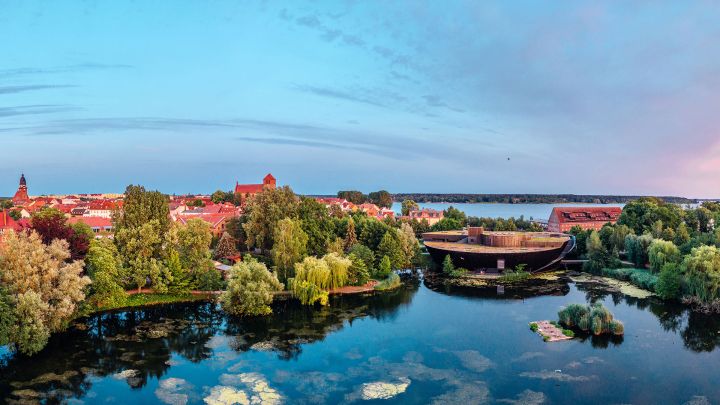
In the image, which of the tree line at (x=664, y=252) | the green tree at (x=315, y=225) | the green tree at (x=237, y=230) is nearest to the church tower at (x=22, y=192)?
the green tree at (x=237, y=230)

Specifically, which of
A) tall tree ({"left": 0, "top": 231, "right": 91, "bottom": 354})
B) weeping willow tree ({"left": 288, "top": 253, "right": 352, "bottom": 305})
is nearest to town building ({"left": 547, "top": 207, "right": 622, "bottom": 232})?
weeping willow tree ({"left": 288, "top": 253, "right": 352, "bottom": 305})

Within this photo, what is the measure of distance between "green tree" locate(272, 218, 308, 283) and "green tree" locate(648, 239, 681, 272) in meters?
25.5

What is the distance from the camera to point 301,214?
41719mm

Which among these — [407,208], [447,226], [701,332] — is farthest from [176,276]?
[407,208]

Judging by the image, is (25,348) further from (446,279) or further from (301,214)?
(446,279)

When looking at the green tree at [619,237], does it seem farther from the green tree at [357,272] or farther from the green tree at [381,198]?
the green tree at [381,198]

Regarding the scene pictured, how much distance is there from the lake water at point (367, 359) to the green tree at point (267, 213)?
12813 mm

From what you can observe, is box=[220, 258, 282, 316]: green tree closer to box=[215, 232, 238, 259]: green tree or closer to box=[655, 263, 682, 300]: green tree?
box=[215, 232, 238, 259]: green tree

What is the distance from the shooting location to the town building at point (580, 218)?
65875 mm

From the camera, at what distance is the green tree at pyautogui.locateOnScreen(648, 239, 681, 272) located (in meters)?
34.3

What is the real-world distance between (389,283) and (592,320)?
15.0 meters

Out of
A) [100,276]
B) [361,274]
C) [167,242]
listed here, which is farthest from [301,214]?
[100,276]

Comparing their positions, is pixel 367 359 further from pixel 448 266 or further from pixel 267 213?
pixel 267 213

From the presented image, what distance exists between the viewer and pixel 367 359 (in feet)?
70.2
